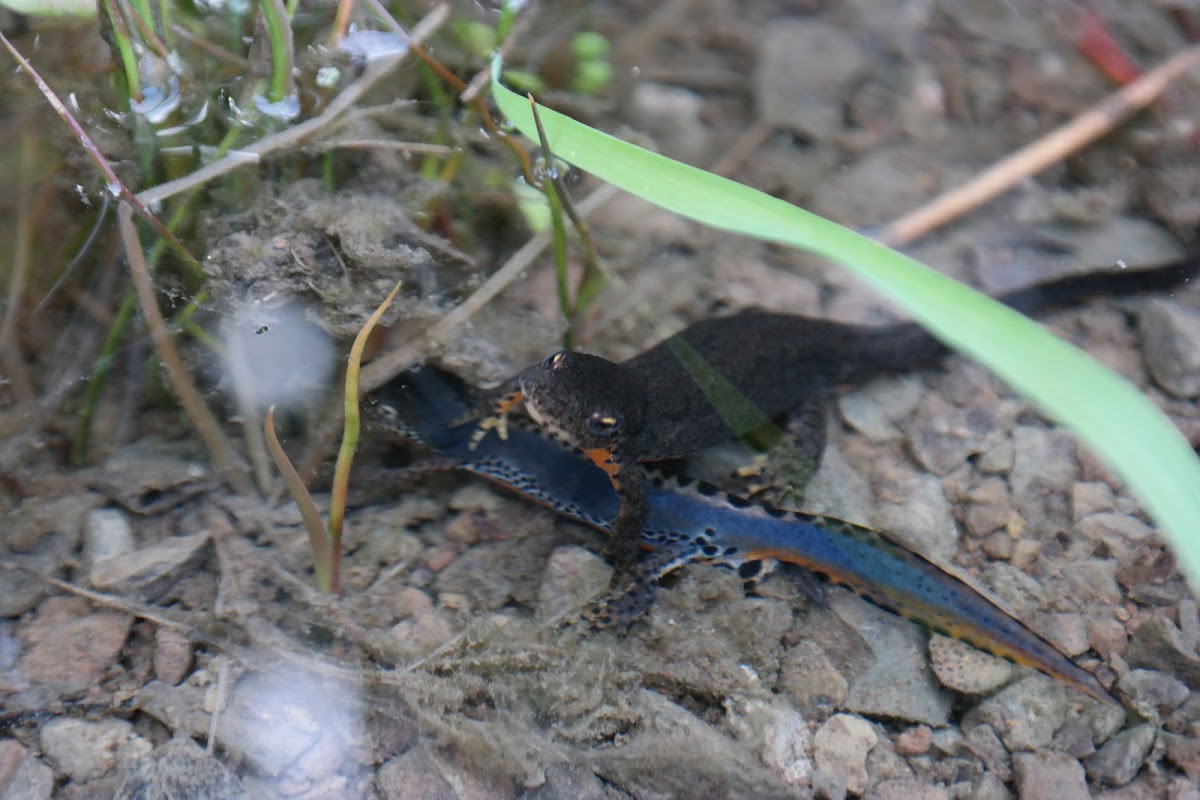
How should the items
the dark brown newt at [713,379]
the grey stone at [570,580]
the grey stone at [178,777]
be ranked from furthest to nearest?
the dark brown newt at [713,379] < the grey stone at [570,580] < the grey stone at [178,777]

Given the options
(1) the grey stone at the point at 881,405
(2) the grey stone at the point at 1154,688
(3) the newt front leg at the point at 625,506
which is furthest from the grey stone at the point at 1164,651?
(3) the newt front leg at the point at 625,506

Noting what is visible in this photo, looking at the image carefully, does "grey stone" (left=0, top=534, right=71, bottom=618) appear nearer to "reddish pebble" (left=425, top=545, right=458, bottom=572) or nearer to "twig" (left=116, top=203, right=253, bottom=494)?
"twig" (left=116, top=203, right=253, bottom=494)

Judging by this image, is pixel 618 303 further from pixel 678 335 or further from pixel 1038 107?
pixel 1038 107

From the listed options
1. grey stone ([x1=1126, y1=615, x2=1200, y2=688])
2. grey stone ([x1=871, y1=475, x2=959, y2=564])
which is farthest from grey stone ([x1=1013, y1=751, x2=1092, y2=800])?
grey stone ([x1=871, y1=475, x2=959, y2=564])

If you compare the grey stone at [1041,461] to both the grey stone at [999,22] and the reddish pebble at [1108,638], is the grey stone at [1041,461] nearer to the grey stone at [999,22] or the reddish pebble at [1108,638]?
the reddish pebble at [1108,638]

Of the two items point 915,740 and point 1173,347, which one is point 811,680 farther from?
point 1173,347

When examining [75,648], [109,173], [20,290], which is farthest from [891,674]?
[20,290]

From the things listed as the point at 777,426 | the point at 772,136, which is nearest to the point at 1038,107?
the point at 772,136
